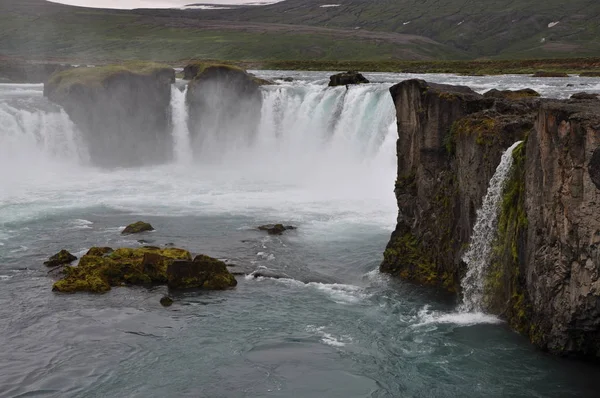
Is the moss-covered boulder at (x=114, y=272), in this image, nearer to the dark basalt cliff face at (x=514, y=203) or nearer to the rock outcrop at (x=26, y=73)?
the dark basalt cliff face at (x=514, y=203)

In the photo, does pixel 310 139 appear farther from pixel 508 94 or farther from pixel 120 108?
pixel 508 94

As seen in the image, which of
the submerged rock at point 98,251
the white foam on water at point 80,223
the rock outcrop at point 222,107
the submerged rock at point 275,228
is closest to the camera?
the submerged rock at point 98,251

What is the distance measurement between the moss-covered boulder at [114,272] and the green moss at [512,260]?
1372 cm

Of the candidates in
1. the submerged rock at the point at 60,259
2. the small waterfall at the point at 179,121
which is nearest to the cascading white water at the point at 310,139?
the small waterfall at the point at 179,121

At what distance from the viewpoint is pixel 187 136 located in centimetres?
7244

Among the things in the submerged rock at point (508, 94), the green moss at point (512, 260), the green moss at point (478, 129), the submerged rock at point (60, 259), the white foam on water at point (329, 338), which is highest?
the submerged rock at point (508, 94)

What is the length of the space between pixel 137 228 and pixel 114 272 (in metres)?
8.93

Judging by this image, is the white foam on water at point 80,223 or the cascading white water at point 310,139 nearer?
the white foam on water at point 80,223

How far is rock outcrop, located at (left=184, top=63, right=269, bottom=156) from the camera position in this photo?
69562mm

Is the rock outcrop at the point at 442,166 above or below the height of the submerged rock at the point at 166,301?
above

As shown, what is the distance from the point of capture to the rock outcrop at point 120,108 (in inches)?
2687

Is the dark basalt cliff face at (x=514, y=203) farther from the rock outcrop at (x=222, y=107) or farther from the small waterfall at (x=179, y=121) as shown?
the small waterfall at (x=179, y=121)

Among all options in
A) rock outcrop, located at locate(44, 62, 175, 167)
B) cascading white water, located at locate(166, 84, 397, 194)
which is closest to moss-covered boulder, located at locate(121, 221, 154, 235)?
cascading white water, located at locate(166, 84, 397, 194)

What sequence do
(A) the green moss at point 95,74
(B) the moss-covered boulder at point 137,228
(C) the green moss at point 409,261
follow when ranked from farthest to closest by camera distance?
(A) the green moss at point 95,74 → (B) the moss-covered boulder at point 137,228 → (C) the green moss at point 409,261
